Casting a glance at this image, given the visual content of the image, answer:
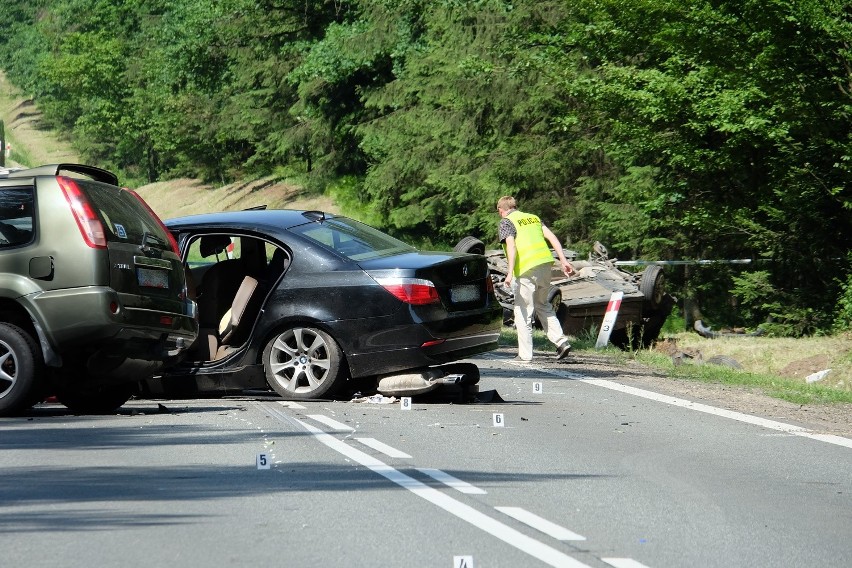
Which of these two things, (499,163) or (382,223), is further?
(382,223)

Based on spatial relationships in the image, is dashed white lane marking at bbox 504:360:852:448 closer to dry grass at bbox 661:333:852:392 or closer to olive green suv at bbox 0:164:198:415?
dry grass at bbox 661:333:852:392

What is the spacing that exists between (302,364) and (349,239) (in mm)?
1211

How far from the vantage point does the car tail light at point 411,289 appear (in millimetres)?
12125

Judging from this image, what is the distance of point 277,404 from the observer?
1228 centimetres

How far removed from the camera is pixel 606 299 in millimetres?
22250

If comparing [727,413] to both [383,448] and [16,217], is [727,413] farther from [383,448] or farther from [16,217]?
[16,217]

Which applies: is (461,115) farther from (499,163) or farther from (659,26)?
(659,26)

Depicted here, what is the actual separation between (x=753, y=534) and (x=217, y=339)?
6829 millimetres

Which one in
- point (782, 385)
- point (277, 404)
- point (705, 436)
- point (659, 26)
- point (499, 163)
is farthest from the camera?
point (499, 163)

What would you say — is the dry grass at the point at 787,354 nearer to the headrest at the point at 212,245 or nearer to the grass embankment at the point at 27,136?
the headrest at the point at 212,245

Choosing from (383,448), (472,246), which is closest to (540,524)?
(383,448)

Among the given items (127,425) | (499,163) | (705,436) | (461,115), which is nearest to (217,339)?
(127,425)

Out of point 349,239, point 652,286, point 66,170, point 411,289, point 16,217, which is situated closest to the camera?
point 16,217

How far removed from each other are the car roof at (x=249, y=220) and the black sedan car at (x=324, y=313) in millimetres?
12
